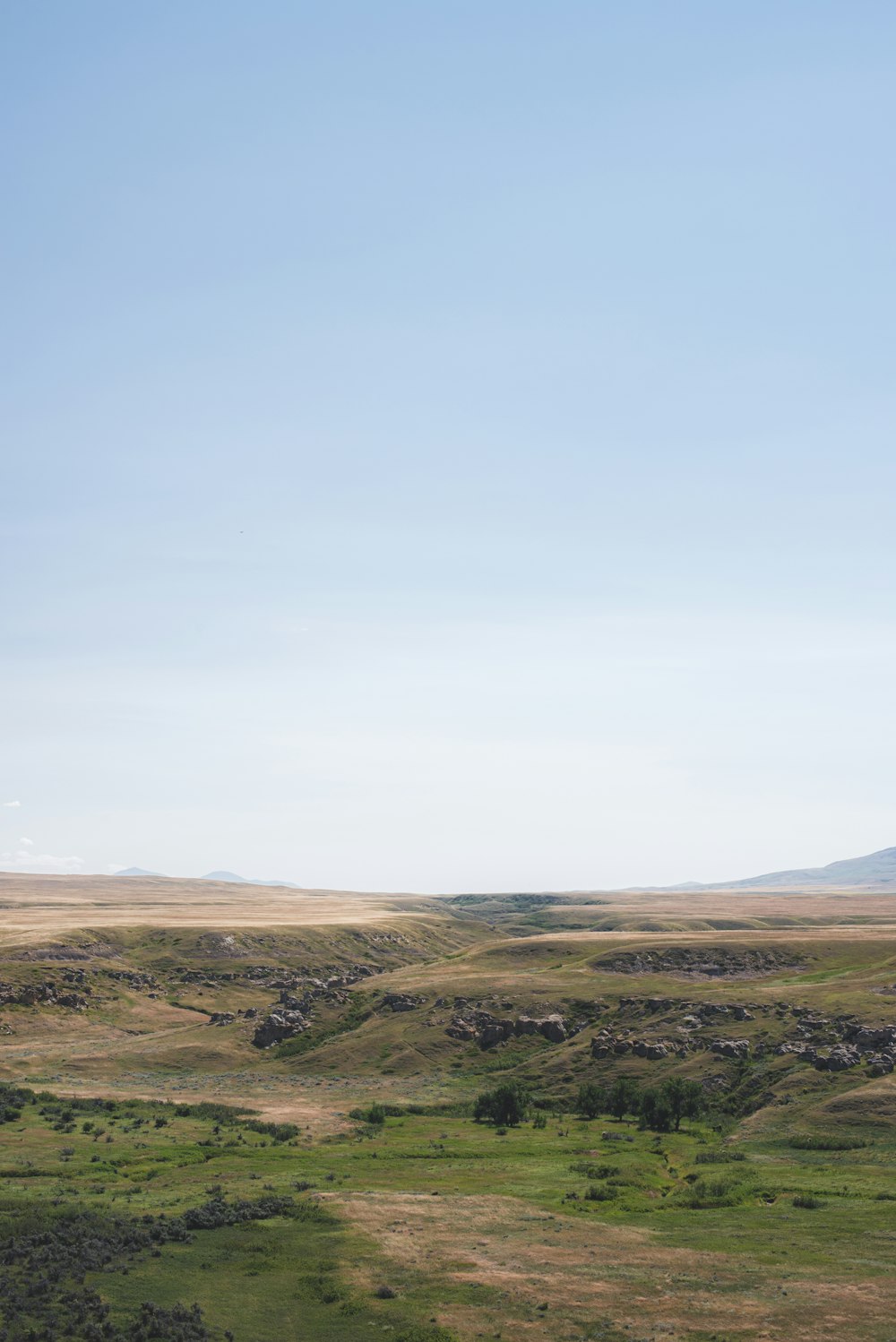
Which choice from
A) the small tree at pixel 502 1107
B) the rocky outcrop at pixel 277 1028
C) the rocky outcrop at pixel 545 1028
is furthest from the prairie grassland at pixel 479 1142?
the small tree at pixel 502 1107

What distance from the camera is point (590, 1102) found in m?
93.9

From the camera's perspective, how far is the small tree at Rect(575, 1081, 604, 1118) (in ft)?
308

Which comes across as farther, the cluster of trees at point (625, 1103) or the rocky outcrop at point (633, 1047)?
the rocky outcrop at point (633, 1047)

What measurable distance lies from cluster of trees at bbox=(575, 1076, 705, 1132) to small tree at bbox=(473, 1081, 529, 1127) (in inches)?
274

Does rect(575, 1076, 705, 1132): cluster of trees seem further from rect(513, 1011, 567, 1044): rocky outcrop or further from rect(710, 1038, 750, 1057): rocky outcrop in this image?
rect(513, 1011, 567, 1044): rocky outcrop

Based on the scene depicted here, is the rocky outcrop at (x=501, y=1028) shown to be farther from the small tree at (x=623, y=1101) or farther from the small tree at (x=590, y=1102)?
the small tree at (x=623, y=1101)

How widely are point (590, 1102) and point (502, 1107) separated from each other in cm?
906

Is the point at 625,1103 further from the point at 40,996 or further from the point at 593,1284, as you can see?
the point at 40,996

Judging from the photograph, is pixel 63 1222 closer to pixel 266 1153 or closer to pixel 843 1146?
pixel 266 1153

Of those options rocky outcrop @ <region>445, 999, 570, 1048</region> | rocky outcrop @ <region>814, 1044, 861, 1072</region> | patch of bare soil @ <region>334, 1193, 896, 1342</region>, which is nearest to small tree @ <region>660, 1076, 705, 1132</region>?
Result: rocky outcrop @ <region>814, 1044, 861, 1072</region>

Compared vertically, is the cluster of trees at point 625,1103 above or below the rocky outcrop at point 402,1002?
below

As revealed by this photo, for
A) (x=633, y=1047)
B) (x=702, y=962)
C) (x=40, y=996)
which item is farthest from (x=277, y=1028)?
(x=702, y=962)

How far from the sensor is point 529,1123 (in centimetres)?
9206

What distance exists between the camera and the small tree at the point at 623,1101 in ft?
308
